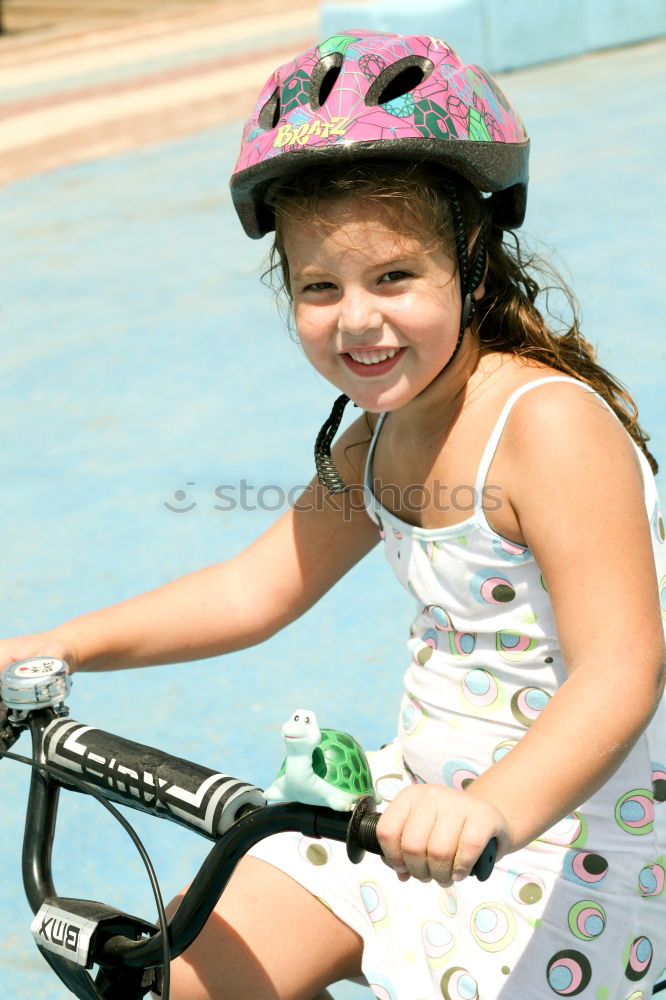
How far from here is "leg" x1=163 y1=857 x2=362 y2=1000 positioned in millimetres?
1908

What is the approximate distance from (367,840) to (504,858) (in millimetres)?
556

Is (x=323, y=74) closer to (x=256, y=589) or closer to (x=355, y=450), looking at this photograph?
(x=355, y=450)

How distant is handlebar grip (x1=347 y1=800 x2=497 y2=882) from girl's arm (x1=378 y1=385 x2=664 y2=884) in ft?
0.06

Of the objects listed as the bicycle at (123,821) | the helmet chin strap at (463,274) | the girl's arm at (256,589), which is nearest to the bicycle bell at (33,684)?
the bicycle at (123,821)

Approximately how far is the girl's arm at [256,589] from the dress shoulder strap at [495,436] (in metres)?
0.39

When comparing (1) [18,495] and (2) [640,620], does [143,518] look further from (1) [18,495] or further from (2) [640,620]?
(2) [640,620]

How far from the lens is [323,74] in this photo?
194 centimetres

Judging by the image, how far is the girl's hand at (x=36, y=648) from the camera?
1885mm

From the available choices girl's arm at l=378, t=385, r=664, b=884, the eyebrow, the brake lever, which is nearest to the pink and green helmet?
the eyebrow

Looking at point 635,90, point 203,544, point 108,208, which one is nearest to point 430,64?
point 203,544

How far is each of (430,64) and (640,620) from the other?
88 centimetres

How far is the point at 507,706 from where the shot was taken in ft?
6.29

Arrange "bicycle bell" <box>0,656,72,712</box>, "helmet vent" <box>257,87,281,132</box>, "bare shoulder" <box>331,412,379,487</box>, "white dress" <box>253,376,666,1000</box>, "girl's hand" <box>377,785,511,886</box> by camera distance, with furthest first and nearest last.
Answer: "bare shoulder" <box>331,412,379,487</box> < "helmet vent" <box>257,87,281,132</box> < "white dress" <box>253,376,666,1000</box> < "bicycle bell" <box>0,656,72,712</box> < "girl's hand" <box>377,785,511,886</box>

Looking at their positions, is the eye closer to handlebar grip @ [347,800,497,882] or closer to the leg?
handlebar grip @ [347,800,497,882]
